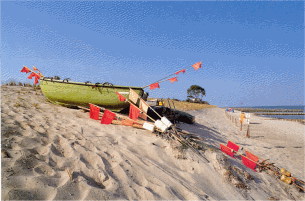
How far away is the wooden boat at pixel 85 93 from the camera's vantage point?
22.8 ft

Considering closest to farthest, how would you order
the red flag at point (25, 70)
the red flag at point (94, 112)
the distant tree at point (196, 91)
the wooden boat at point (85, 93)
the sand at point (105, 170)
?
the sand at point (105, 170) → the red flag at point (94, 112) → the wooden boat at point (85, 93) → the red flag at point (25, 70) → the distant tree at point (196, 91)

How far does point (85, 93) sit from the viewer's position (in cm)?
728

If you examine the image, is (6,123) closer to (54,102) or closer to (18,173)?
(18,173)

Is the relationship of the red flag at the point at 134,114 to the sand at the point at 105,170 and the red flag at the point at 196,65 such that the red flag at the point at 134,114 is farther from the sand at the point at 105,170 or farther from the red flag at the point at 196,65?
the red flag at the point at 196,65

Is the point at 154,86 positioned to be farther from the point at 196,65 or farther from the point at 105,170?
the point at 105,170

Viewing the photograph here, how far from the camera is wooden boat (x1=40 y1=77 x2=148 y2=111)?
22.8 ft

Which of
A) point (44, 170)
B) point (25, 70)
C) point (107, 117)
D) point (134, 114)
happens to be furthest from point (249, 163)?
point (25, 70)

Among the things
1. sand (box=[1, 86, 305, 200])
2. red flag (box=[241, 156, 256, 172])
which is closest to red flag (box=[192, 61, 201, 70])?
sand (box=[1, 86, 305, 200])

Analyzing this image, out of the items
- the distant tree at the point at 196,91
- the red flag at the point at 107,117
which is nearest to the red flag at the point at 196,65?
the red flag at the point at 107,117

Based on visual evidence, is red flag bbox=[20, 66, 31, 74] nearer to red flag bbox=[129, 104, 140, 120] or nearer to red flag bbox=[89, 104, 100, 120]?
red flag bbox=[89, 104, 100, 120]

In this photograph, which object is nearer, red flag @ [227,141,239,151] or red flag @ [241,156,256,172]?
red flag @ [241,156,256,172]

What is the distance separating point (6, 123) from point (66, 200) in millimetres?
3002

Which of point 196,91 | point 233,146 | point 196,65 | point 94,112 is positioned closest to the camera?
point 233,146

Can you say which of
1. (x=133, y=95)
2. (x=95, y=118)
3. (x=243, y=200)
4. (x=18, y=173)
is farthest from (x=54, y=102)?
(x=243, y=200)
